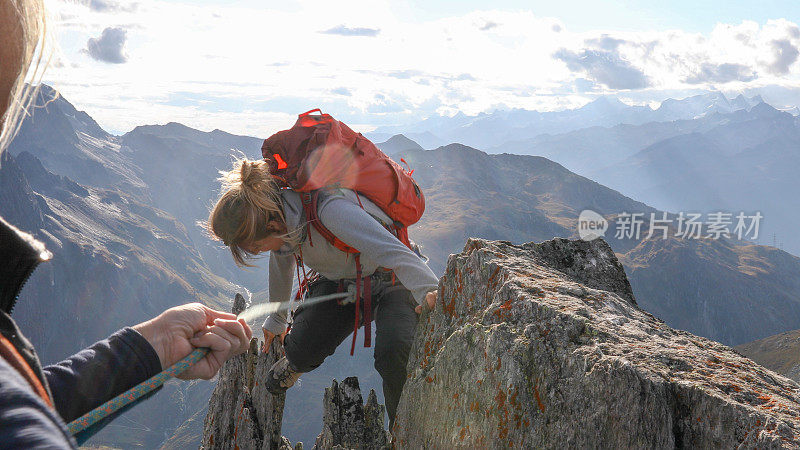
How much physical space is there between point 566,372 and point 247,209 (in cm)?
489

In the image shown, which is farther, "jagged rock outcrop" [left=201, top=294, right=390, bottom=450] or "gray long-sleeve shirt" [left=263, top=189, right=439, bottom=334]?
"jagged rock outcrop" [left=201, top=294, right=390, bottom=450]

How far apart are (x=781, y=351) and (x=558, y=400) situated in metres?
142

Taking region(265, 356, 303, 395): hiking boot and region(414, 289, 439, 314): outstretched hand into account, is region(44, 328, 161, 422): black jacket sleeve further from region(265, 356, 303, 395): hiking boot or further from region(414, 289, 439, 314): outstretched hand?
region(265, 356, 303, 395): hiking boot

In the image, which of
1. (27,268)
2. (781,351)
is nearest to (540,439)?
(27,268)

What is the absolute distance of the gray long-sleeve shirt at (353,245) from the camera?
7.48 meters

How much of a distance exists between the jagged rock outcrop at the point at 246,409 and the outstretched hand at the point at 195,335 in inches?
290

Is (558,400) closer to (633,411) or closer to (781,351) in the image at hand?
(633,411)

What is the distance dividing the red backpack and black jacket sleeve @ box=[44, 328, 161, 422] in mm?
4384

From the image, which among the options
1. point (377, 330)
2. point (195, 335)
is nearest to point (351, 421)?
point (377, 330)

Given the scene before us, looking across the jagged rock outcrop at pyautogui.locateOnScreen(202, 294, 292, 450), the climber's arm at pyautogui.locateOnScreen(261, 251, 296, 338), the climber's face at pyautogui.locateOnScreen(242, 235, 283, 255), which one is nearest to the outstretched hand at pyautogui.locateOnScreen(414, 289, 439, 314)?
the climber's face at pyautogui.locateOnScreen(242, 235, 283, 255)

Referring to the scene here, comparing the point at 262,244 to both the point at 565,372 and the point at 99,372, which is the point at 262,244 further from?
the point at 565,372

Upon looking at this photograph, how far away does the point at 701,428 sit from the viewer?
4508mm

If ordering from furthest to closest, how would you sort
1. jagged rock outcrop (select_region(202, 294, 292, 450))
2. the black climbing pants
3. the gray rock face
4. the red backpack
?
jagged rock outcrop (select_region(202, 294, 292, 450)) < the black climbing pants < the red backpack < the gray rock face

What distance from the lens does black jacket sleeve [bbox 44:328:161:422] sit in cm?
343
